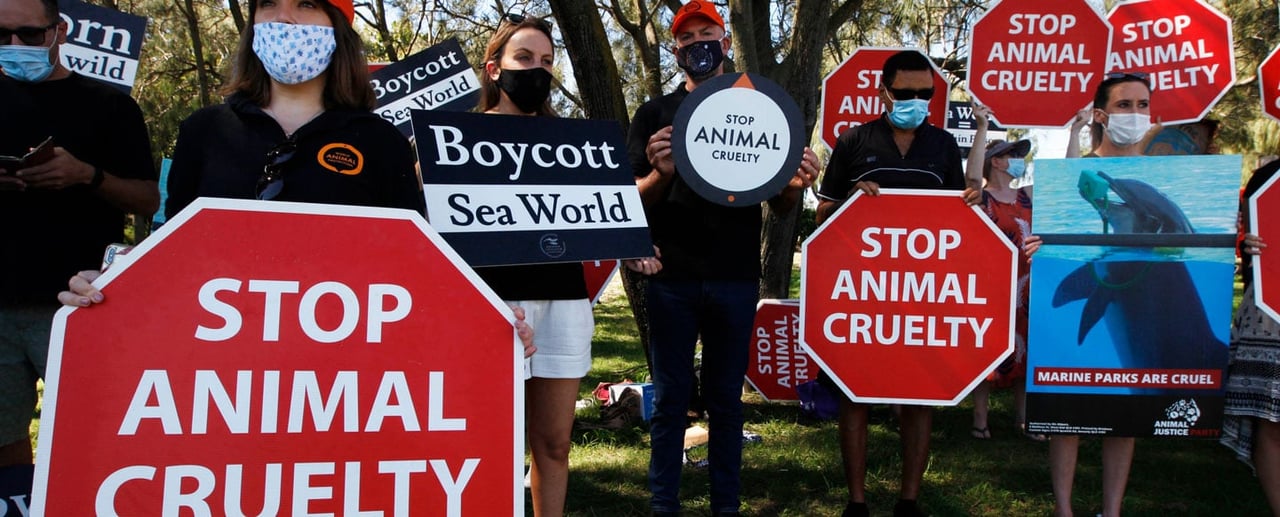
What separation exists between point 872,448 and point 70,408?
177 inches

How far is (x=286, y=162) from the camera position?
7.50ft

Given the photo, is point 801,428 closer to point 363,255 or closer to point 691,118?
point 691,118

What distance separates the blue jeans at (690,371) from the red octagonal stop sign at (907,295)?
30 centimetres

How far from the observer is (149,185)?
10.6 ft

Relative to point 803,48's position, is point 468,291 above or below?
below

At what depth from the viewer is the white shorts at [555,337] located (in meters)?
3.27

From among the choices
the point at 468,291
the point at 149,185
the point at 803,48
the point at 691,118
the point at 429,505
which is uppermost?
the point at 803,48

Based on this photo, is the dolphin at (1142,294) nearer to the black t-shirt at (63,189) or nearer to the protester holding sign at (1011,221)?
the protester holding sign at (1011,221)

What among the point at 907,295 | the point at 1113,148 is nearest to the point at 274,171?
the point at 907,295

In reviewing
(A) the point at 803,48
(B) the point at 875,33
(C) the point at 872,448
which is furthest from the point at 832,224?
(B) the point at 875,33

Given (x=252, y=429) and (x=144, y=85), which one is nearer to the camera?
(x=252, y=429)

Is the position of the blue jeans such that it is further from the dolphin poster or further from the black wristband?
the black wristband

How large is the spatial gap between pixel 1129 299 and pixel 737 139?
169 cm

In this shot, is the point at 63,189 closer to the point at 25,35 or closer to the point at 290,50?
the point at 25,35
